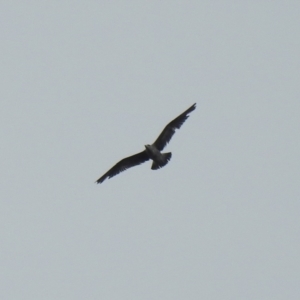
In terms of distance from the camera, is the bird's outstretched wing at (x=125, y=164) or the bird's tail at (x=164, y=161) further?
the bird's outstretched wing at (x=125, y=164)

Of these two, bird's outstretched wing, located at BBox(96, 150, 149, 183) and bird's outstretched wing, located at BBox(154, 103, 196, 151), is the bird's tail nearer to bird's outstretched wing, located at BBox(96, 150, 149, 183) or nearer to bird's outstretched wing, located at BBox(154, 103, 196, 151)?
bird's outstretched wing, located at BBox(154, 103, 196, 151)

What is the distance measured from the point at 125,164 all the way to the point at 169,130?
193 centimetres

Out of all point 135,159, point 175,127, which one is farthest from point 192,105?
point 135,159

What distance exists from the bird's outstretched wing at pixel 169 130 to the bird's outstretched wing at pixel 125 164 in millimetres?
794

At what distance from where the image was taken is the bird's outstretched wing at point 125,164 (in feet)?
81.7

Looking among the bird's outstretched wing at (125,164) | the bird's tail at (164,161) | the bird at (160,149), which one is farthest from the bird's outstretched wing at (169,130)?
the bird's outstretched wing at (125,164)

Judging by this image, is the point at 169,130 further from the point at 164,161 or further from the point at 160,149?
the point at 164,161

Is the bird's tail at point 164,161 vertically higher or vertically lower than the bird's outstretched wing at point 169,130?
lower

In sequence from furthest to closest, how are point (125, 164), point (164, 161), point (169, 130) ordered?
point (125, 164)
point (169, 130)
point (164, 161)

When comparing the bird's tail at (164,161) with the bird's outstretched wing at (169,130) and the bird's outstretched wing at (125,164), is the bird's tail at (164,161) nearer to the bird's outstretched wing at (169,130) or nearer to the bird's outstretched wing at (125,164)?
the bird's outstretched wing at (169,130)

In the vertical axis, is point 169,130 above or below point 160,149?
above

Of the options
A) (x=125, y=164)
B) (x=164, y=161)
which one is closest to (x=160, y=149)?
(x=164, y=161)

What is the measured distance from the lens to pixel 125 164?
987 inches

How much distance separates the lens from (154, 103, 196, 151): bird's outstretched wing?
2392cm
